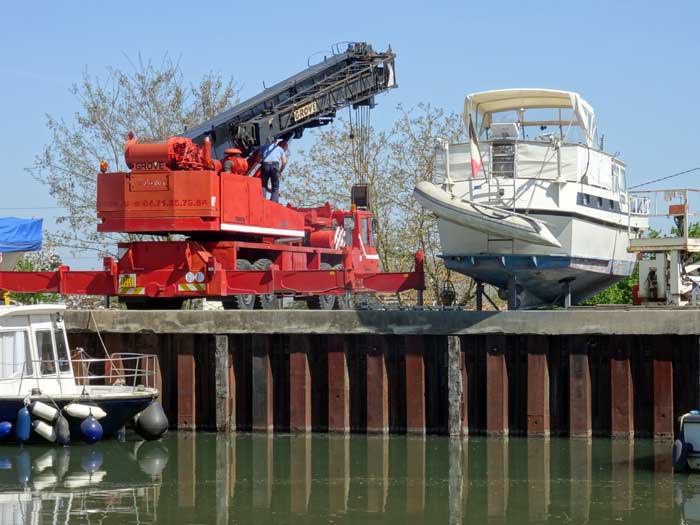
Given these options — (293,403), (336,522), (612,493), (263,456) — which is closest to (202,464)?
Answer: (263,456)

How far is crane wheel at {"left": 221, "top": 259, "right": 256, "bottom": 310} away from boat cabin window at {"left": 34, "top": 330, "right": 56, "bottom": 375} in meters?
4.57

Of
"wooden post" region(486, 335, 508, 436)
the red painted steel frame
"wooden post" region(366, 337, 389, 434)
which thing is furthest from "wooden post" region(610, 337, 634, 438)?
the red painted steel frame

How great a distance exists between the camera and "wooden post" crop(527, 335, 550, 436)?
68.4 ft

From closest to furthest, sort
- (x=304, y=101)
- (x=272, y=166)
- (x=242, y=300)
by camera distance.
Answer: (x=242, y=300)
(x=272, y=166)
(x=304, y=101)

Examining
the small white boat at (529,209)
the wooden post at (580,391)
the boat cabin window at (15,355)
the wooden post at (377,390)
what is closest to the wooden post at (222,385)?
the wooden post at (377,390)

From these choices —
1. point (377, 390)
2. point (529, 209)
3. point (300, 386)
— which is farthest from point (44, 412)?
point (529, 209)

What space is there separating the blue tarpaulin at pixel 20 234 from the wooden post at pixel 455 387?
15.6m

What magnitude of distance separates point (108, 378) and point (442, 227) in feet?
22.2

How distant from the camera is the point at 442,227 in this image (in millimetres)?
23609

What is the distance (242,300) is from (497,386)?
6.58 meters

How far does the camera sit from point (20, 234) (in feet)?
108

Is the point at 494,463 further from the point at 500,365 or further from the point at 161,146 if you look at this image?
the point at 161,146

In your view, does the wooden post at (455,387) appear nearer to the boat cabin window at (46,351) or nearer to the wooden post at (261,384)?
the wooden post at (261,384)

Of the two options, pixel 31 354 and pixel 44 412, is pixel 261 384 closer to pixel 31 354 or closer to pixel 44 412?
pixel 44 412
